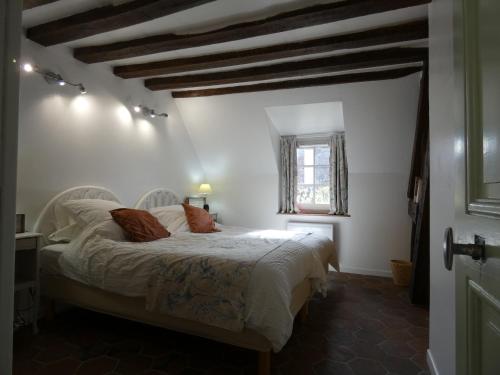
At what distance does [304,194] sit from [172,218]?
233cm

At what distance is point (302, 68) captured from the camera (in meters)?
3.28

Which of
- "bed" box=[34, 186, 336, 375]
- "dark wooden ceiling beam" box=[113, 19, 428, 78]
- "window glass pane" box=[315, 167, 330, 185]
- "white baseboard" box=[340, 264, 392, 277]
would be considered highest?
"dark wooden ceiling beam" box=[113, 19, 428, 78]

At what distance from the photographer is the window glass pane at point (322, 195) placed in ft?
16.0

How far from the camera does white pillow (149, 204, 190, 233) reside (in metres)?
3.66

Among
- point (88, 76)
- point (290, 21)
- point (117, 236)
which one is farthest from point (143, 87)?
point (290, 21)

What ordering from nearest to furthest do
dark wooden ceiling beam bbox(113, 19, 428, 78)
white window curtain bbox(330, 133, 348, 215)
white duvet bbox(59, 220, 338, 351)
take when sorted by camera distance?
white duvet bbox(59, 220, 338, 351) < dark wooden ceiling beam bbox(113, 19, 428, 78) < white window curtain bbox(330, 133, 348, 215)

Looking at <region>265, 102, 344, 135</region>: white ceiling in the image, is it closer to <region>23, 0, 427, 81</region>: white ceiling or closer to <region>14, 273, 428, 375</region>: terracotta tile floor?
<region>23, 0, 427, 81</region>: white ceiling

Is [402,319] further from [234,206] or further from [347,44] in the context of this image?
[234,206]

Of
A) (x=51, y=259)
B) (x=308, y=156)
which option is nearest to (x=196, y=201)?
(x=308, y=156)

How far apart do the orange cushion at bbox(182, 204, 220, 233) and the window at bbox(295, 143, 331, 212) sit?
1.82 metres

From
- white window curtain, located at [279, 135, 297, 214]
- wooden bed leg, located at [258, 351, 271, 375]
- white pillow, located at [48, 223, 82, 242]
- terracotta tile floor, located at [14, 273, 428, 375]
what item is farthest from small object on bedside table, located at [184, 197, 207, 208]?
wooden bed leg, located at [258, 351, 271, 375]

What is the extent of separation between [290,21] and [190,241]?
7.11 feet

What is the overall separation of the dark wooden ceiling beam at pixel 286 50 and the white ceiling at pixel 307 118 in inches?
49.5

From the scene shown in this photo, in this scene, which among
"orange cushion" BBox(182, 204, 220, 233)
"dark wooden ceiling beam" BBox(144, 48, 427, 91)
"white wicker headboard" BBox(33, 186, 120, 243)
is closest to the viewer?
"white wicker headboard" BBox(33, 186, 120, 243)
